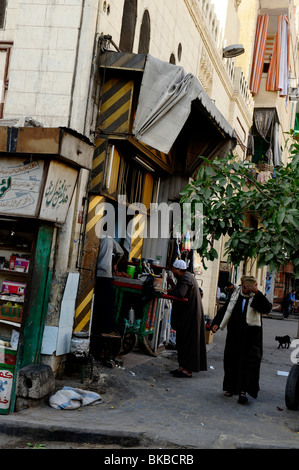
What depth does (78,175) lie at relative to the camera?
700 cm

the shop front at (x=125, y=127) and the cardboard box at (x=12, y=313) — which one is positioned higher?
the shop front at (x=125, y=127)

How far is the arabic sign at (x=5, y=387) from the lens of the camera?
19.8 feet

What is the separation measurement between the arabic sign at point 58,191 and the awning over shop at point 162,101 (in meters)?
1.19

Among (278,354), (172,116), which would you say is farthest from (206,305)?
(172,116)

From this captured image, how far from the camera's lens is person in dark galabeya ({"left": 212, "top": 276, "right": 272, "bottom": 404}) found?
734 centimetres

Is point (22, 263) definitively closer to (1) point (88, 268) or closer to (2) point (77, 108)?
(1) point (88, 268)

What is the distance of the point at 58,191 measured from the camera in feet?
21.5

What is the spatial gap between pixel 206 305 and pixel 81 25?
1032cm

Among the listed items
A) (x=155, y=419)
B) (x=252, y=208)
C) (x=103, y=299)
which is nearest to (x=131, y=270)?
(x=103, y=299)

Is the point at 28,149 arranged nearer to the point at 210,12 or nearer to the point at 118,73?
the point at 118,73

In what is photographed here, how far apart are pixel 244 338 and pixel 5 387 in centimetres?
320

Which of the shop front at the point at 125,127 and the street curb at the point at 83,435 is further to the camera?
the shop front at the point at 125,127

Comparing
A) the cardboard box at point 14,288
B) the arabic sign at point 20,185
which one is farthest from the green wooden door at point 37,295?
the arabic sign at point 20,185

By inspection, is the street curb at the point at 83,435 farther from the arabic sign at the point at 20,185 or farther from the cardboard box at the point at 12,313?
the arabic sign at the point at 20,185
